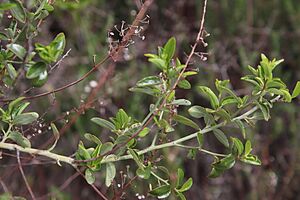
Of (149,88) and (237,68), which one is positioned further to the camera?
(237,68)

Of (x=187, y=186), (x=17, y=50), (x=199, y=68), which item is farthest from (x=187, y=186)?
(x=199, y=68)

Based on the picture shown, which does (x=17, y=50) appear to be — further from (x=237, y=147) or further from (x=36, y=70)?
(x=237, y=147)

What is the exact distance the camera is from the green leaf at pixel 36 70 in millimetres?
643

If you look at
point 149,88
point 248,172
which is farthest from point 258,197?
point 149,88

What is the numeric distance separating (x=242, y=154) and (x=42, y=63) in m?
0.36

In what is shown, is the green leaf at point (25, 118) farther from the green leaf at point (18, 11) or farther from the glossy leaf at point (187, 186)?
the glossy leaf at point (187, 186)

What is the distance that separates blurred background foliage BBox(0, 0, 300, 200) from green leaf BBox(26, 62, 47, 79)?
1.15m

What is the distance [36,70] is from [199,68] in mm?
1448

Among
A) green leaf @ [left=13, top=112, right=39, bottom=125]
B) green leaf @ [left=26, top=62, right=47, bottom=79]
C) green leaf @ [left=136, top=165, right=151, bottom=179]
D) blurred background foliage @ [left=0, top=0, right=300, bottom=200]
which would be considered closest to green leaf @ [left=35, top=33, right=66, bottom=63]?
green leaf @ [left=26, top=62, right=47, bottom=79]

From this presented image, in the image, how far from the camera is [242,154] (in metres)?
0.83

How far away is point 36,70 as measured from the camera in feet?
2.13

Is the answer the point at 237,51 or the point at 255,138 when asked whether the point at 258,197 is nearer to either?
the point at 255,138

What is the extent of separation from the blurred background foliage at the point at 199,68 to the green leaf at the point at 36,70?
115 centimetres

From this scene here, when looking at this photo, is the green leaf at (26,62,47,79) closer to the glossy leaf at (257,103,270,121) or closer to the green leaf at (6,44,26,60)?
the green leaf at (6,44,26,60)
